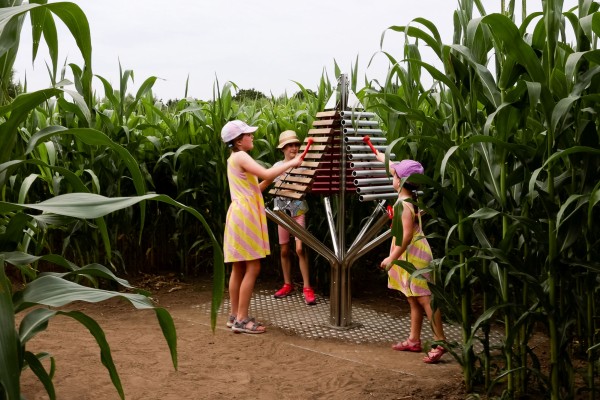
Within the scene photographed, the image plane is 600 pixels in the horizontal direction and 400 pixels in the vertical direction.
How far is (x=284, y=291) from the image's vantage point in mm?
6102

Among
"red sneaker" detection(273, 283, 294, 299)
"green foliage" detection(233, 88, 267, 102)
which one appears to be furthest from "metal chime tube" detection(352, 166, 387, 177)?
"green foliage" detection(233, 88, 267, 102)

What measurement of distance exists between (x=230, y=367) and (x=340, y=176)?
162 cm

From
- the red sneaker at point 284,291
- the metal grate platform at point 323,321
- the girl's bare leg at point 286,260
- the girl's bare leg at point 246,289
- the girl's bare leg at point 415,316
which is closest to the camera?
the girl's bare leg at point 415,316

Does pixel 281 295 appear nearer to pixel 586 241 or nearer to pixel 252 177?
pixel 252 177

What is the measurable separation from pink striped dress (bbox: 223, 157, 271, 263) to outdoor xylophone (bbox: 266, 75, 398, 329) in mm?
149

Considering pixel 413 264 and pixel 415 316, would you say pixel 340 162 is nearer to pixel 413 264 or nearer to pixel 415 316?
pixel 413 264

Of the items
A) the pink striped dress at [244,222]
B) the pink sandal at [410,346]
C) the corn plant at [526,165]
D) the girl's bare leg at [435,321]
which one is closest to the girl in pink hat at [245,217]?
the pink striped dress at [244,222]

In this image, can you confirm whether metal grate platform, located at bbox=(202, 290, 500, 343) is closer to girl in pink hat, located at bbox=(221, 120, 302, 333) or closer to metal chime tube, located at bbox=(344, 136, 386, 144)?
girl in pink hat, located at bbox=(221, 120, 302, 333)

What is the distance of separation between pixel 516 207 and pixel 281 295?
3.18 metres

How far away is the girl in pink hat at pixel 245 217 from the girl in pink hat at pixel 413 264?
3.09 ft

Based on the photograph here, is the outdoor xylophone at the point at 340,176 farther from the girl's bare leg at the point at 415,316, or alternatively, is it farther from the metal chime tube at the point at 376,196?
the girl's bare leg at the point at 415,316

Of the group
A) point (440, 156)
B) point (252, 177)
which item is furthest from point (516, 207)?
point (252, 177)

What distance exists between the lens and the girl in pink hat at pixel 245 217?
503 cm

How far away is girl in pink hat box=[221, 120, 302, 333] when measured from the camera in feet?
16.5
